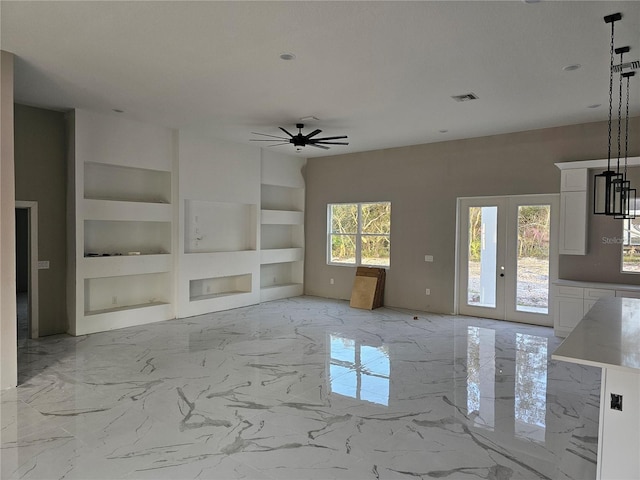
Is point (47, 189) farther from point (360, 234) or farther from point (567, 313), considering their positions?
point (567, 313)

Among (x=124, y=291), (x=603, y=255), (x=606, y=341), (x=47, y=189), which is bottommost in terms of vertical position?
(x=124, y=291)

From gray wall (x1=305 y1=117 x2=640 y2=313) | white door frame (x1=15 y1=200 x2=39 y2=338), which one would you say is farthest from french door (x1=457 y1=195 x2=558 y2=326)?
white door frame (x1=15 y1=200 x2=39 y2=338)

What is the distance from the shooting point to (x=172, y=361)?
16.2ft

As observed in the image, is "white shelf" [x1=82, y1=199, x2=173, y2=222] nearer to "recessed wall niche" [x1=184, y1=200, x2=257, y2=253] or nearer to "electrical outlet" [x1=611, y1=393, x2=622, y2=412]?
"recessed wall niche" [x1=184, y1=200, x2=257, y2=253]

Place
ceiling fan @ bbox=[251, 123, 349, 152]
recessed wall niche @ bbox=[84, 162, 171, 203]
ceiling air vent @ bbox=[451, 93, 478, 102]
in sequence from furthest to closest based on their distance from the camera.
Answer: recessed wall niche @ bbox=[84, 162, 171, 203] < ceiling fan @ bbox=[251, 123, 349, 152] < ceiling air vent @ bbox=[451, 93, 478, 102]

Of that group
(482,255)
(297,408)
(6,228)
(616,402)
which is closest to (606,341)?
(616,402)

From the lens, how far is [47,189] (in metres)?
5.96

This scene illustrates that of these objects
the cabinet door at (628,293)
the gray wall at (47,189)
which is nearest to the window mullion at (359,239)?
the cabinet door at (628,293)

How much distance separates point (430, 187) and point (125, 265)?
558 cm

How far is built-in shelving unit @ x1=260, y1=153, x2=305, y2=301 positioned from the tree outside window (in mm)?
849

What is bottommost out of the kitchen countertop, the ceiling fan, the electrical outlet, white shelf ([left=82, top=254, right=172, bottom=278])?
the electrical outlet

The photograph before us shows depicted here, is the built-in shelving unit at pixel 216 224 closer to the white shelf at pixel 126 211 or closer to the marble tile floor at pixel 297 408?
the white shelf at pixel 126 211

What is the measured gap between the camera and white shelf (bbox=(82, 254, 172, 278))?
609 centimetres

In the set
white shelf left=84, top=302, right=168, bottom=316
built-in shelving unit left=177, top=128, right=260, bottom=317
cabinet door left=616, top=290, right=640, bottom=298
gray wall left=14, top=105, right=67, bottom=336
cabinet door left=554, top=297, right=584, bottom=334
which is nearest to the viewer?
cabinet door left=616, top=290, right=640, bottom=298
